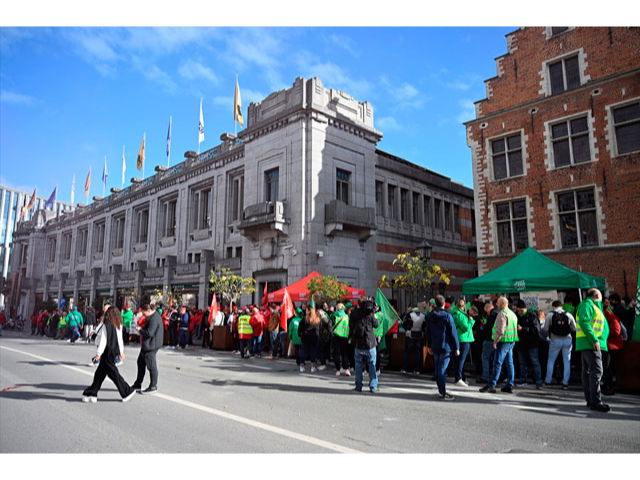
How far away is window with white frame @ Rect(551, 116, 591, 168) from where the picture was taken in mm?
17469

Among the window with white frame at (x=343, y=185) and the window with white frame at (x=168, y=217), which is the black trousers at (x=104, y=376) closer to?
the window with white frame at (x=343, y=185)

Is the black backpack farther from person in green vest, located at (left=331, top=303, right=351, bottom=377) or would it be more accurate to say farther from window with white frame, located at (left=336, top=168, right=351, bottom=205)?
window with white frame, located at (left=336, top=168, right=351, bottom=205)

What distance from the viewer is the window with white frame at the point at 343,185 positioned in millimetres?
23984

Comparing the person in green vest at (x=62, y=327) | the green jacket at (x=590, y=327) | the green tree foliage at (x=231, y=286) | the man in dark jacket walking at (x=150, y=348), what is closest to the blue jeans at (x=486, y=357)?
the green jacket at (x=590, y=327)

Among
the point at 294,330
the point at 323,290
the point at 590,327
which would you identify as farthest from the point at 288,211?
the point at 590,327

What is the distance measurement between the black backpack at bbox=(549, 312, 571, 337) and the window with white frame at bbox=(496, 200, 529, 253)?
9.99 metres

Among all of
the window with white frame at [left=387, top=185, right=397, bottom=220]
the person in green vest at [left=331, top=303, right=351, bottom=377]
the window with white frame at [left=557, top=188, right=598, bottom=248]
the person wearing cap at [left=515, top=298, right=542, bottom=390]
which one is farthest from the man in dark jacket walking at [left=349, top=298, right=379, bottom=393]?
the window with white frame at [left=387, top=185, right=397, bottom=220]

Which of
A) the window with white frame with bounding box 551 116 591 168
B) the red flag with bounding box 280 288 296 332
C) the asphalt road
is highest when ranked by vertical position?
the window with white frame with bounding box 551 116 591 168

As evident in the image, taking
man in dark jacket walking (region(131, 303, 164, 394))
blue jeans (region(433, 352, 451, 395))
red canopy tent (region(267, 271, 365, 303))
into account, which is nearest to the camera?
blue jeans (region(433, 352, 451, 395))

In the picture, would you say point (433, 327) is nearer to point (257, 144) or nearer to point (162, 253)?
point (257, 144)

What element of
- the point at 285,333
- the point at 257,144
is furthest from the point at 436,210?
the point at 285,333

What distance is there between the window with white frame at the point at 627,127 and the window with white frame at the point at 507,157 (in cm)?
363

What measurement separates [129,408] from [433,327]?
5.52 meters

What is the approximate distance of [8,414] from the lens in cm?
636
